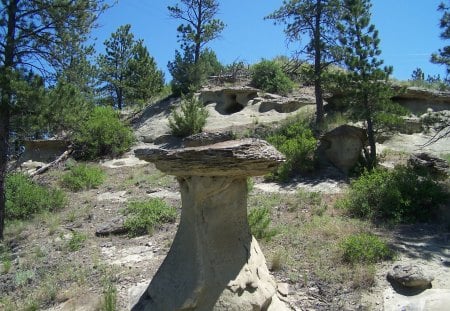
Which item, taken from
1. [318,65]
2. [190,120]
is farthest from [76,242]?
[318,65]

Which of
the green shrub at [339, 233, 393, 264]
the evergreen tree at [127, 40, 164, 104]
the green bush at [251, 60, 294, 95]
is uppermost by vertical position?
the evergreen tree at [127, 40, 164, 104]

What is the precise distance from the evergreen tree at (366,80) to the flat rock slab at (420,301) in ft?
26.2

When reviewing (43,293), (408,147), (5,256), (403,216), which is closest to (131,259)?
(43,293)

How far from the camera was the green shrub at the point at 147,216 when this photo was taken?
32.4ft

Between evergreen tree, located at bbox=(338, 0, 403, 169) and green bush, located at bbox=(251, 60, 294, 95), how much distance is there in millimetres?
7999

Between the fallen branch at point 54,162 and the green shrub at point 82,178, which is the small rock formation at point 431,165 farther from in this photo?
the fallen branch at point 54,162

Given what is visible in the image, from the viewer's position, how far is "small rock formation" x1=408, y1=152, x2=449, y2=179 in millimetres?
12070

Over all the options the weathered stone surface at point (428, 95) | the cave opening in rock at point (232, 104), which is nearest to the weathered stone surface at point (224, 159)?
the weathered stone surface at point (428, 95)

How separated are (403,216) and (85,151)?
13173 millimetres

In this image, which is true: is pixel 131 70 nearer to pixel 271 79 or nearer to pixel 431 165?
pixel 271 79

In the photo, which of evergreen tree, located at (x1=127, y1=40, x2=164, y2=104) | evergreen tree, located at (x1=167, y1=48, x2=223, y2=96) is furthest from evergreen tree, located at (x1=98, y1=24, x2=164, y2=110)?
evergreen tree, located at (x1=167, y1=48, x2=223, y2=96)

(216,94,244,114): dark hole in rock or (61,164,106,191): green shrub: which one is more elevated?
(216,94,244,114): dark hole in rock

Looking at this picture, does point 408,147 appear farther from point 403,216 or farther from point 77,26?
point 77,26

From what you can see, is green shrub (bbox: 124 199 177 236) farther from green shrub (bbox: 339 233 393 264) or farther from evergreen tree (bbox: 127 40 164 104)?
evergreen tree (bbox: 127 40 164 104)
